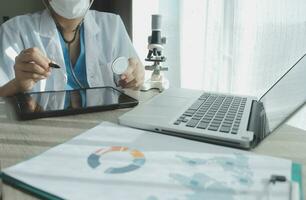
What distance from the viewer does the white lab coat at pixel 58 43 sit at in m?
1.08

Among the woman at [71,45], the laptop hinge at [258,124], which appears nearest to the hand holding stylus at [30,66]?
the woman at [71,45]

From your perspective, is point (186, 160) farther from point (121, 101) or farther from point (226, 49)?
point (226, 49)

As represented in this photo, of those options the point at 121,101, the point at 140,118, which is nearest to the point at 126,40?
the point at 121,101

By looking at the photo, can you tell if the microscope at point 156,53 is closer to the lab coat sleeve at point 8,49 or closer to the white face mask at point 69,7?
the white face mask at point 69,7

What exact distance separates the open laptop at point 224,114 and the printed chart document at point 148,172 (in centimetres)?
3

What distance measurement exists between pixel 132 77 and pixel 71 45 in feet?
1.27

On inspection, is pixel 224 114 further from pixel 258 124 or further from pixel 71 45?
pixel 71 45

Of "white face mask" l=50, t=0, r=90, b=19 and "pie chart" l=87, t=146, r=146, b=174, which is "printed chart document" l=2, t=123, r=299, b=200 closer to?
"pie chart" l=87, t=146, r=146, b=174

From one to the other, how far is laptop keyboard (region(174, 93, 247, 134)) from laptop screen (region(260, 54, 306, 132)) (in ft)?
0.20

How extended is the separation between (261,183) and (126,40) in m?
1.02

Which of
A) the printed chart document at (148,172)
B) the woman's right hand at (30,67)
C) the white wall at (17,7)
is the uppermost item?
the white wall at (17,7)

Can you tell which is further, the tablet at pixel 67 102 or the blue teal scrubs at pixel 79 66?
the blue teal scrubs at pixel 79 66

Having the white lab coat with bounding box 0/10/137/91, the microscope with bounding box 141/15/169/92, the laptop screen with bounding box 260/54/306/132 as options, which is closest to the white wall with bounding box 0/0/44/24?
the white lab coat with bounding box 0/10/137/91

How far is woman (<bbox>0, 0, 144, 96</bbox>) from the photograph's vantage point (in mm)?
1037
